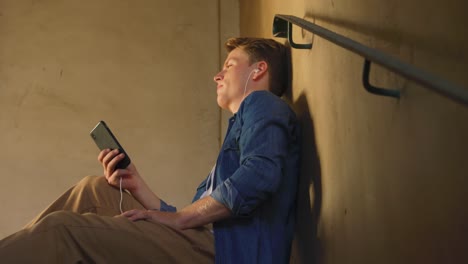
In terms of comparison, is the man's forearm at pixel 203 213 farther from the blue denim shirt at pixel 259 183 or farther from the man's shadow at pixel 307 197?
the man's shadow at pixel 307 197

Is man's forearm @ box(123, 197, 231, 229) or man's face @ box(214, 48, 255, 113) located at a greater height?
man's face @ box(214, 48, 255, 113)

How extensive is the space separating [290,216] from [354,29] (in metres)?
0.70

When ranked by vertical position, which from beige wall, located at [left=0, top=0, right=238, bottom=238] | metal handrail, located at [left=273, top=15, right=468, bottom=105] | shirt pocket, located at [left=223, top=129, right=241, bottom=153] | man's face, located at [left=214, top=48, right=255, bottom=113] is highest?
metal handrail, located at [left=273, top=15, right=468, bottom=105]

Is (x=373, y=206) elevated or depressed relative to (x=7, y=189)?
elevated

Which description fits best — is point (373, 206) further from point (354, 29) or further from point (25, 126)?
point (25, 126)

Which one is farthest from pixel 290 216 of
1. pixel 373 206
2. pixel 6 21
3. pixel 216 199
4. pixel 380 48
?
pixel 6 21

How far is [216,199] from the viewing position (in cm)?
193

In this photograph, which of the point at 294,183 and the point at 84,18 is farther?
the point at 84,18

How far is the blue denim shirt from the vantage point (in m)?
1.90

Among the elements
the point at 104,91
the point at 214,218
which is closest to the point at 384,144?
the point at 214,218

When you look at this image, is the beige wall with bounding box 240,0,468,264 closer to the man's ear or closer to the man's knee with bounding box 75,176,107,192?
the man's ear

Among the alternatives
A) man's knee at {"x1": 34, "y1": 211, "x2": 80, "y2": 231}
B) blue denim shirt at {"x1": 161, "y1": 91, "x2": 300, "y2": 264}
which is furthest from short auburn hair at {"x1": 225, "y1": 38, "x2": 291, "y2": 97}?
man's knee at {"x1": 34, "y1": 211, "x2": 80, "y2": 231}

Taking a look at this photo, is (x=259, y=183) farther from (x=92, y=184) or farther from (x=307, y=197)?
(x=92, y=184)

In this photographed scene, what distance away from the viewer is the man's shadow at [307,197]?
1.93 metres
